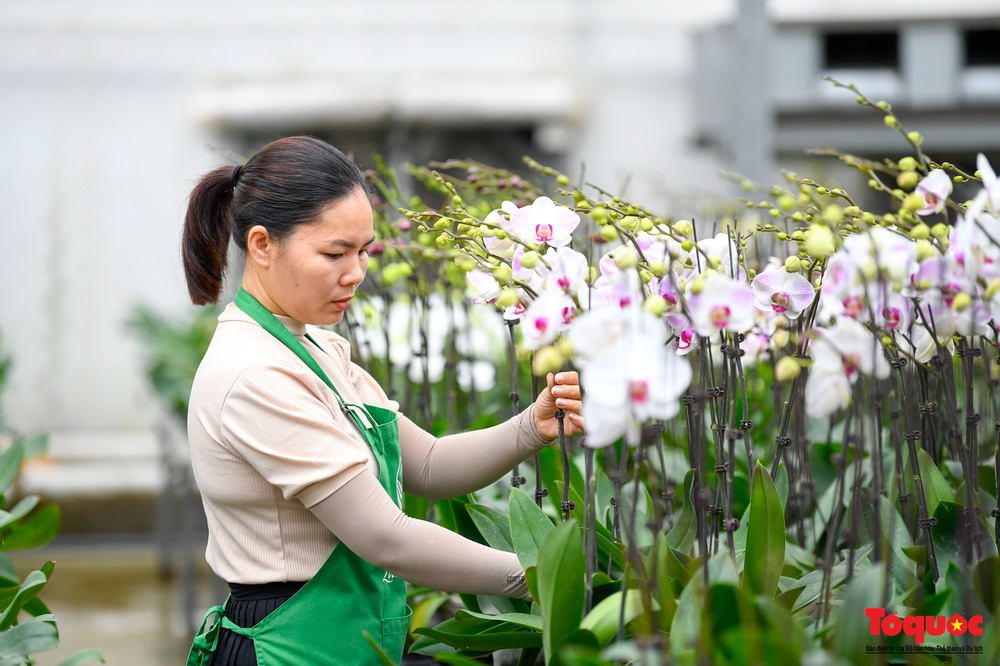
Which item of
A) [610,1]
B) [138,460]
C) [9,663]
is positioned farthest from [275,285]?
[610,1]

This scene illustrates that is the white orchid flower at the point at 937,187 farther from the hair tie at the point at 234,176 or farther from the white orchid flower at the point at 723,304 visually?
the hair tie at the point at 234,176

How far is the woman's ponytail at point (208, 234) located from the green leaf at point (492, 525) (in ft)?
1.46

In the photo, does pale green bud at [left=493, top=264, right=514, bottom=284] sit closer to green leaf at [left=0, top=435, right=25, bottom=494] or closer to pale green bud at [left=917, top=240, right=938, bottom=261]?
pale green bud at [left=917, top=240, right=938, bottom=261]

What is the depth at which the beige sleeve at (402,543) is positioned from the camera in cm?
105

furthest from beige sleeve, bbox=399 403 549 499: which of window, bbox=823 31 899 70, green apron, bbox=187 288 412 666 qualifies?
window, bbox=823 31 899 70

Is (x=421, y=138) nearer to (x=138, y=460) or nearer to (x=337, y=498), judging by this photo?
(x=138, y=460)

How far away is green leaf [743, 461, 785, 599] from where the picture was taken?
109cm

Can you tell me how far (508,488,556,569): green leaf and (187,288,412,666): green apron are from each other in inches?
6.0

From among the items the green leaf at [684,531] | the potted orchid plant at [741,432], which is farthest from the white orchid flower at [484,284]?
the green leaf at [684,531]

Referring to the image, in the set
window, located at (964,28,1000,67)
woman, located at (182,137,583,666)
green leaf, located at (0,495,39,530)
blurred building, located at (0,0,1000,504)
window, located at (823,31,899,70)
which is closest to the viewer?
woman, located at (182,137,583,666)

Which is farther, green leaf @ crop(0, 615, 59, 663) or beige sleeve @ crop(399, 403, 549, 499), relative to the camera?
beige sleeve @ crop(399, 403, 549, 499)

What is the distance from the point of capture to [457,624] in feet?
3.99

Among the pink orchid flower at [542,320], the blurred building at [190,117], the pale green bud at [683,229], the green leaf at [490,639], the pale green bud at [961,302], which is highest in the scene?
the blurred building at [190,117]

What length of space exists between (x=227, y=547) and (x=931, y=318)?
2.64 feet
